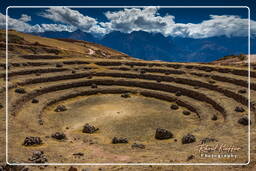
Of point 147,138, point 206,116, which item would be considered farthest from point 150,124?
point 206,116

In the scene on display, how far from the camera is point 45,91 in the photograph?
53781mm

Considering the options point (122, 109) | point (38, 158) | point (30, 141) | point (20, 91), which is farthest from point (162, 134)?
point (20, 91)

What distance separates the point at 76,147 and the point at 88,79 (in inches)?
1594

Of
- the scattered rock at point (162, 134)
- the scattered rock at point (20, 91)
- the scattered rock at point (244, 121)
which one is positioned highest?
the scattered rock at point (20, 91)

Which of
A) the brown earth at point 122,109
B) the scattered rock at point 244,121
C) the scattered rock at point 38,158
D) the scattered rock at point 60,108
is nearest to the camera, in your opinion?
the scattered rock at point 38,158

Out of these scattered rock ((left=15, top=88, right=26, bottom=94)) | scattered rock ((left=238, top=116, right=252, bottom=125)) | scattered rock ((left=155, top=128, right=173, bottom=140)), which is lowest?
scattered rock ((left=155, top=128, right=173, bottom=140))

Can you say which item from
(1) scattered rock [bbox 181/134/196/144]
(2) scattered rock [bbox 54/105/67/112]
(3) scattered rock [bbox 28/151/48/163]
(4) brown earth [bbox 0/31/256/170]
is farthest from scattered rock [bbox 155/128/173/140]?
(2) scattered rock [bbox 54/105/67/112]

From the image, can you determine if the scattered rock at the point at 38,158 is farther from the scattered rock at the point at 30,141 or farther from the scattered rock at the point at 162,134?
the scattered rock at the point at 162,134

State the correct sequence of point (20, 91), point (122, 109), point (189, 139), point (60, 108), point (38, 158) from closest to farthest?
1. point (38, 158)
2. point (189, 139)
3. point (60, 108)
4. point (122, 109)
5. point (20, 91)

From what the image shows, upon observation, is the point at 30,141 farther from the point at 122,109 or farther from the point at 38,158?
the point at 122,109

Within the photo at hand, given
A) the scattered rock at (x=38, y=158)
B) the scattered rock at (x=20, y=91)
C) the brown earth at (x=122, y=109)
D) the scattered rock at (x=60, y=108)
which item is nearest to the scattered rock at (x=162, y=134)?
the brown earth at (x=122, y=109)

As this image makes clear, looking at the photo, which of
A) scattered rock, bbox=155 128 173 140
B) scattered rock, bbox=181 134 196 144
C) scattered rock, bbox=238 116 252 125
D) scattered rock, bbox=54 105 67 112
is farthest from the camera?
scattered rock, bbox=54 105 67 112

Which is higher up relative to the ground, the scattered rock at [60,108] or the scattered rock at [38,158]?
the scattered rock at [60,108]

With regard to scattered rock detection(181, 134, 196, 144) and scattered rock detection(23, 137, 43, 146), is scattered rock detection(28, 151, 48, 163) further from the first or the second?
scattered rock detection(181, 134, 196, 144)
